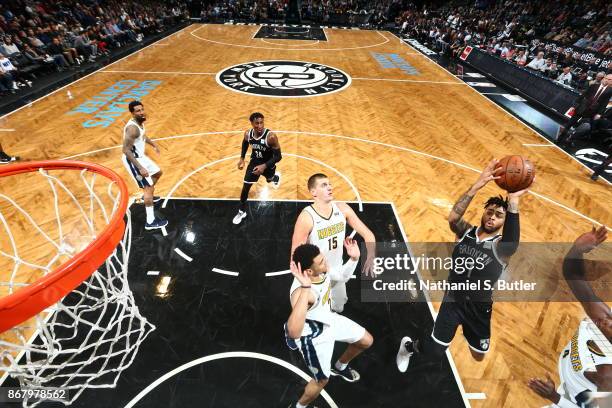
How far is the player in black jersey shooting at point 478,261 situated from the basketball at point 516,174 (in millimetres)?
632

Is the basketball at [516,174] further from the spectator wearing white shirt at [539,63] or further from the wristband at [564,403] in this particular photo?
the spectator wearing white shirt at [539,63]

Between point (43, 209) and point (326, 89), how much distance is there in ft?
30.4

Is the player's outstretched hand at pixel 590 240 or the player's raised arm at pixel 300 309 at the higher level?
the player's outstretched hand at pixel 590 240

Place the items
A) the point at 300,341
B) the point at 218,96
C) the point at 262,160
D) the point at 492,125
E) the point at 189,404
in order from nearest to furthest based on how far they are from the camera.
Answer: the point at 300,341 < the point at 189,404 < the point at 262,160 < the point at 492,125 < the point at 218,96

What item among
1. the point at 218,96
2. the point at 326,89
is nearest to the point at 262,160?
the point at 218,96

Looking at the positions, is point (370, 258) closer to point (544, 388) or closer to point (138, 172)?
point (544, 388)

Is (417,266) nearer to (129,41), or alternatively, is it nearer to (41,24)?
(41,24)

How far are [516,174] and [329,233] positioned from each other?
218cm

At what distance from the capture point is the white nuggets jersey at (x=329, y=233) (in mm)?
3365

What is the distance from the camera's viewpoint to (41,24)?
14734mm

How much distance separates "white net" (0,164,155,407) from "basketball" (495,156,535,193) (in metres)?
4.00

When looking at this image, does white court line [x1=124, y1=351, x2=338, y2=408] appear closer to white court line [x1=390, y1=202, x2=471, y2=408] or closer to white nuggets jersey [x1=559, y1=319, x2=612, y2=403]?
white court line [x1=390, y1=202, x2=471, y2=408]

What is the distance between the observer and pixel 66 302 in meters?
4.07

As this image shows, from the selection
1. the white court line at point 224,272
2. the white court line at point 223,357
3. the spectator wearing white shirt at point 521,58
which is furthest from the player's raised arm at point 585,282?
the spectator wearing white shirt at point 521,58
